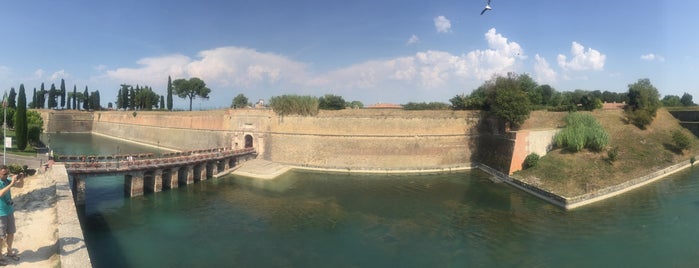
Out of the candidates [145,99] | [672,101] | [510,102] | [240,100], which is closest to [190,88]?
[145,99]

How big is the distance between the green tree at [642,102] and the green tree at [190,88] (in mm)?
50054

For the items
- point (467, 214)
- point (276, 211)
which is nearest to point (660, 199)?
point (467, 214)

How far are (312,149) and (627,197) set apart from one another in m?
18.9

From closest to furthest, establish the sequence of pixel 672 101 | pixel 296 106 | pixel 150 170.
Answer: pixel 150 170 < pixel 296 106 < pixel 672 101

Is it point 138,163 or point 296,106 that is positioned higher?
point 296,106

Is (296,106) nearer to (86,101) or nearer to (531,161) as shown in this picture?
(531,161)

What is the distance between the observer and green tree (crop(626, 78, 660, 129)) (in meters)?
26.0

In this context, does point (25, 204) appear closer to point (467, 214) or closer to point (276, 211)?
point (276, 211)

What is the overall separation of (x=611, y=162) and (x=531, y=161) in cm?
418

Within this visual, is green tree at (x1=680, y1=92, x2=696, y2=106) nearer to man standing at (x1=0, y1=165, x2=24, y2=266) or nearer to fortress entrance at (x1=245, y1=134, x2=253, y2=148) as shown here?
fortress entrance at (x1=245, y1=134, x2=253, y2=148)

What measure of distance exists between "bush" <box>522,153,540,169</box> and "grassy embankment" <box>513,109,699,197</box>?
28 centimetres

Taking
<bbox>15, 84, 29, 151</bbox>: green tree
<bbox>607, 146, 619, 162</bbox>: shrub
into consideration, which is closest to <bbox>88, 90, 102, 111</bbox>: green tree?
<bbox>15, 84, 29, 151</bbox>: green tree

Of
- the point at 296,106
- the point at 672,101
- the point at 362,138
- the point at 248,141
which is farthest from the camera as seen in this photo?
the point at 672,101

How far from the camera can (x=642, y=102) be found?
27156 millimetres
